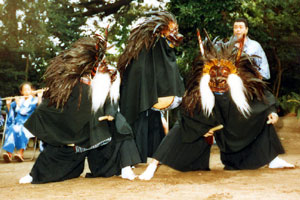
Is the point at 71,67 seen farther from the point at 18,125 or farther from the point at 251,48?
the point at 18,125

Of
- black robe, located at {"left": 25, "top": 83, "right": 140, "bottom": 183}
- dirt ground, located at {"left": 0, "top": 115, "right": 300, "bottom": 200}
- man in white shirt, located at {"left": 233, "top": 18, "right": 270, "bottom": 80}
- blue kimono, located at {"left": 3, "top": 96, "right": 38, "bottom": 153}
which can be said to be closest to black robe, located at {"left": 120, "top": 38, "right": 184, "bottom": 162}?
black robe, located at {"left": 25, "top": 83, "right": 140, "bottom": 183}

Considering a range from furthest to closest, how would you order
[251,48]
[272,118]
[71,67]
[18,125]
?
[18,125] < [251,48] < [272,118] < [71,67]

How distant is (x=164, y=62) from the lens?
512cm

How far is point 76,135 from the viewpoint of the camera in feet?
14.9

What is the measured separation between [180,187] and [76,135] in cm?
137

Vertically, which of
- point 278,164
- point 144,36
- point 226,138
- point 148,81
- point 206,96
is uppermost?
point 144,36

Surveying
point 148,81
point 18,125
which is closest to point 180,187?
point 148,81

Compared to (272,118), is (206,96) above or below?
above

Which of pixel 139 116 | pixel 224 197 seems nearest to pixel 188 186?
pixel 224 197

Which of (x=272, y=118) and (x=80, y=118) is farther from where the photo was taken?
(x=272, y=118)

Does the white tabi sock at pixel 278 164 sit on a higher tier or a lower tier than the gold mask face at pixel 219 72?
lower

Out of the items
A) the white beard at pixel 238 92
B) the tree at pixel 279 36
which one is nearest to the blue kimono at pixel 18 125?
the white beard at pixel 238 92

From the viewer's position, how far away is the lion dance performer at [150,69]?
5.02m

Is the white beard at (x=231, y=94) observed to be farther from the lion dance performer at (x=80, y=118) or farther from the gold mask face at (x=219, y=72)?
the lion dance performer at (x=80, y=118)
